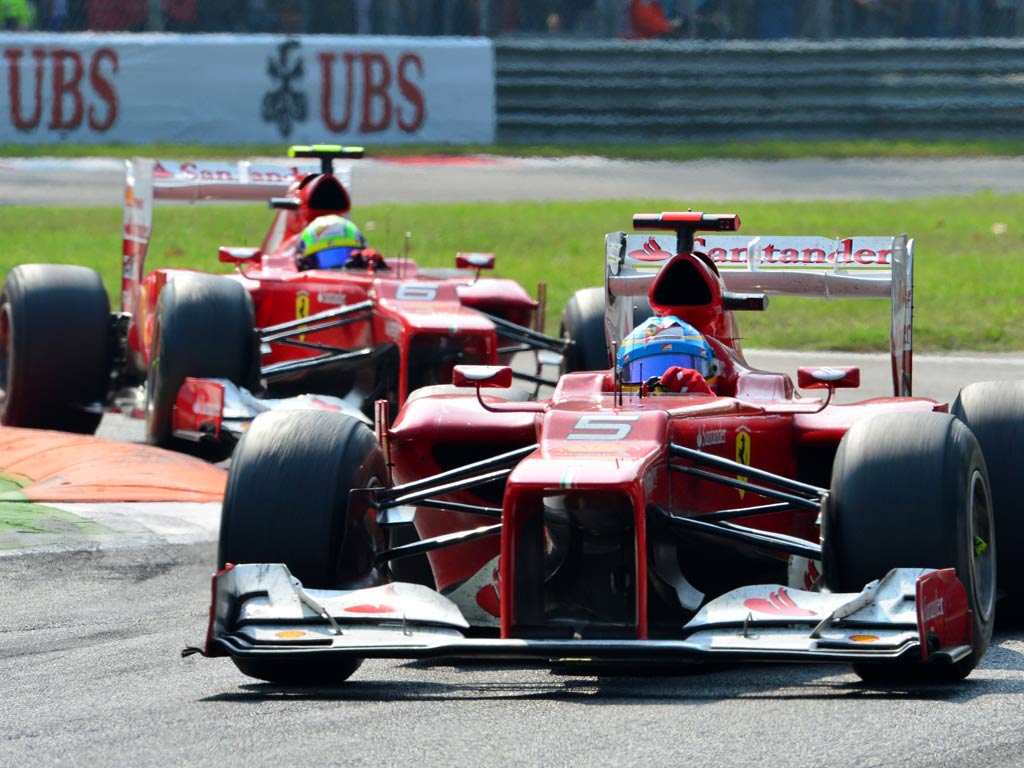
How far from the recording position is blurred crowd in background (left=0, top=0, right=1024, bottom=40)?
27.4m

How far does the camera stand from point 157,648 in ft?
23.1

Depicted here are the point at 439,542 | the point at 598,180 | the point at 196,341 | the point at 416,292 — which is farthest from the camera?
the point at 598,180

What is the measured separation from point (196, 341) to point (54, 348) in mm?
1411

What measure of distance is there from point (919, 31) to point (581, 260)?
1220 centimetres

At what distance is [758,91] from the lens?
29000 millimetres

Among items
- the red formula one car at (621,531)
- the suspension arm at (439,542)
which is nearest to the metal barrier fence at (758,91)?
the red formula one car at (621,531)

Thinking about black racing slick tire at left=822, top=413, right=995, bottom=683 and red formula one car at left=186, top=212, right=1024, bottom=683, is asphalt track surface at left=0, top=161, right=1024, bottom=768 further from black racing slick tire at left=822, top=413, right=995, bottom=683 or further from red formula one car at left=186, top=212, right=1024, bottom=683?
black racing slick tire at left=822, top=413, right=995, bottom=683

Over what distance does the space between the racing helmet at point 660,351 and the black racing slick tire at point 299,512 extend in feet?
4.43

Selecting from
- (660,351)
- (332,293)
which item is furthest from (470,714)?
(332,293)

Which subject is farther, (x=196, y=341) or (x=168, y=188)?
(x=168, y=188)

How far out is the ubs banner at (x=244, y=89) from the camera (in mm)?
26375

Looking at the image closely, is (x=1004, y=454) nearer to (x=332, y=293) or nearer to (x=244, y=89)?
(x=332, y=293)

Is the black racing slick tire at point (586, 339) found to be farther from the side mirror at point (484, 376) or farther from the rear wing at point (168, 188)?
the side mirror at point (484, 376)

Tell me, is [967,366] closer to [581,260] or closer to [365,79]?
[581,260]
